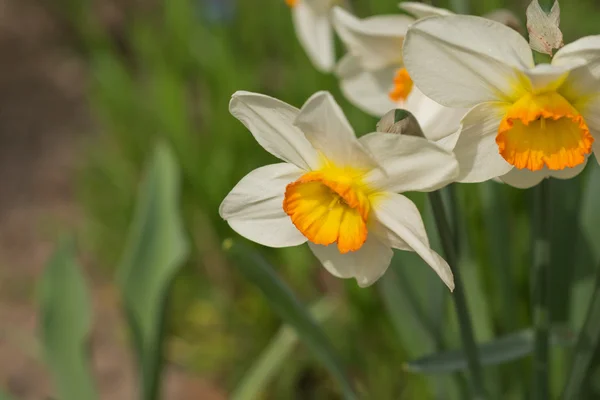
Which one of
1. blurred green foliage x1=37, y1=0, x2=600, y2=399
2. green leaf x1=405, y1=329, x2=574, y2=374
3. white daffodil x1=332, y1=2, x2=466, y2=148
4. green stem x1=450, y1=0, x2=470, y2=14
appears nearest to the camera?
white daffodil x1=332, y1=2, x2=466, y2=148

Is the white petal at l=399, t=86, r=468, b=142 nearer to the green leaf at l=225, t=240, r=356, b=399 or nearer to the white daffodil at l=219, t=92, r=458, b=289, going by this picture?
the white daffodil at l=219, t=92, r=458, b=289

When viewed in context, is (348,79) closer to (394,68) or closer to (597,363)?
(394,68)

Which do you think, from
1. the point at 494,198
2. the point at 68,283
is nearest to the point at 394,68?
the point at 494,198

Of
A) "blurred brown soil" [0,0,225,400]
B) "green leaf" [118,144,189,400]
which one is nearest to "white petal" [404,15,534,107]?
"green leaf" [118,144,189,400]

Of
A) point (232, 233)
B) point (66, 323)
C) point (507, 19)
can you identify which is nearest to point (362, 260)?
point (507, 19)

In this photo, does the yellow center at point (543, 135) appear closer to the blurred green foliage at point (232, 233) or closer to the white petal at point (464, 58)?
the white petal at point (464, 58)

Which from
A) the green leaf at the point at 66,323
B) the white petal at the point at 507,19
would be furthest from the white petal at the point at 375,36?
the green leaf at the point at 66,323
